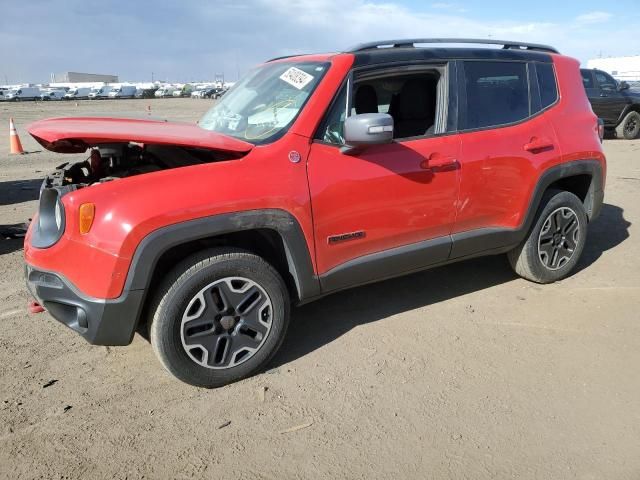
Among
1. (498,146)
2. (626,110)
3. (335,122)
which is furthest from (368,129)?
(626,110)

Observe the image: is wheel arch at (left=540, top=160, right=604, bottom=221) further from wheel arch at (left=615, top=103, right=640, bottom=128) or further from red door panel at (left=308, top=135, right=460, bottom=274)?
wheel arch at (left=615, top=103, right=640, bottom=128)

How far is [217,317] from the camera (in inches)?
116

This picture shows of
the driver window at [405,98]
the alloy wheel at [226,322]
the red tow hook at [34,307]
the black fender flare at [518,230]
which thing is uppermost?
the driver window at [405,98]

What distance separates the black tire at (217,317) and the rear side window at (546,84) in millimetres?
2598

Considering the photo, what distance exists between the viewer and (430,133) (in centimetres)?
357

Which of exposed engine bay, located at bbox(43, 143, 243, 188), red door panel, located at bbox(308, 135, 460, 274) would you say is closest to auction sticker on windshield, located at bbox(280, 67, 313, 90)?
red door panel, located at bbox(308, 135, 460, 274)

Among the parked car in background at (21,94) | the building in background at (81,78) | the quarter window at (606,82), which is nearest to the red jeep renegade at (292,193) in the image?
the quarter window at (606,82)

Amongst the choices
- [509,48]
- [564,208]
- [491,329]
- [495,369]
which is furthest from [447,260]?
[509,48]

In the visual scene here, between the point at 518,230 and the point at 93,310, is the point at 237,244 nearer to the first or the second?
the point at 93,310

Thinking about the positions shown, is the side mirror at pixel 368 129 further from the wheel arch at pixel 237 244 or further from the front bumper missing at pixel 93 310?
the front bumper missing at pixel 93 310

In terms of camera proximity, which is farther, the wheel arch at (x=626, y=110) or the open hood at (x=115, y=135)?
the wheel arch at (x=626, y=110)

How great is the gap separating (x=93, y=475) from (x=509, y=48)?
3.92 meters

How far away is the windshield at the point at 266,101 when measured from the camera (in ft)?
10.6

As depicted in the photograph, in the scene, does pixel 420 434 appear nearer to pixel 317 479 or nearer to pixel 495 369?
pixel 317 479
